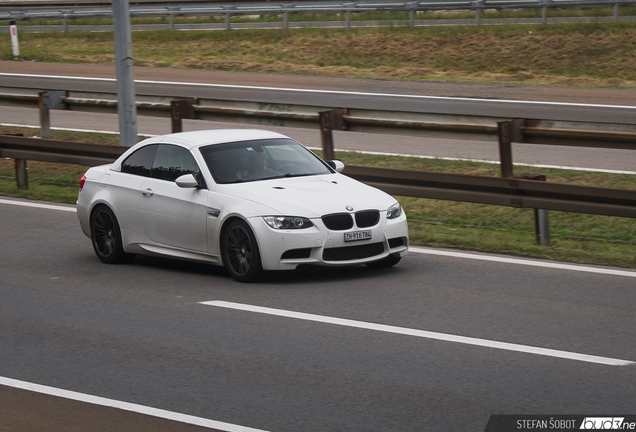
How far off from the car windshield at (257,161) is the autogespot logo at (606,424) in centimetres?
510

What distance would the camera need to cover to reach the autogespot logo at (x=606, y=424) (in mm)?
5426

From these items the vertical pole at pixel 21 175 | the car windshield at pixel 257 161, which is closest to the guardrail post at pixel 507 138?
the car windshield at pixel 257 161

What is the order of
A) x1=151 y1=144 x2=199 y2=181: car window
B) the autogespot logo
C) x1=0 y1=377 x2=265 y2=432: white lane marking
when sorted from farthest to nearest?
x1=151 y1=144 x2=199 y2=181: car window
x1=0 y1=377 x2=265 y2=432: white lane marking
the autogespot logo

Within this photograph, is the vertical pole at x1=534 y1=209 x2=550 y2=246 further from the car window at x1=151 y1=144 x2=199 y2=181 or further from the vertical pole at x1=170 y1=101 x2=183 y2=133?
the vertical pole at x1=170 y1=101 x2=183 y2=133

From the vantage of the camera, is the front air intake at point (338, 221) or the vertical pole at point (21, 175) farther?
the vertical pole at point (21, 175)

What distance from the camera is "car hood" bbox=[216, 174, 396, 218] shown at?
925 cm

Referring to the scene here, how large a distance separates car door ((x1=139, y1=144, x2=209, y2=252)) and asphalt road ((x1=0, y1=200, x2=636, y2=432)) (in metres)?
0.40

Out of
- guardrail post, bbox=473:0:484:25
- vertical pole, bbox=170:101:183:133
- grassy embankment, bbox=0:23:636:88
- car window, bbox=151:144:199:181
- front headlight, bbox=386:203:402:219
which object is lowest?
front headlight, bbox=386:203:402:219


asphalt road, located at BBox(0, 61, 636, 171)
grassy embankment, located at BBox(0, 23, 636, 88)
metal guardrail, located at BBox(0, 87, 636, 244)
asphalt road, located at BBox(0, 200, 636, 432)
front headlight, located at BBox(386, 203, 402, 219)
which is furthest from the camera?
grassy embankment, located at BBox(0, 23, 636, 88)

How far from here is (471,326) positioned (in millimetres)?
7758

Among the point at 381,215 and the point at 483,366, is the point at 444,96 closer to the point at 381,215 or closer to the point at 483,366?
the point at 381,215

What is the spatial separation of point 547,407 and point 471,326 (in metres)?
1.99

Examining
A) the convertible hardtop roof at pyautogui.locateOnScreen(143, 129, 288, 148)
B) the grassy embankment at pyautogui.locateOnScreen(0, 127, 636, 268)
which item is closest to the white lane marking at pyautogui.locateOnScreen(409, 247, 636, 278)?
the grassy embankment at pyautogui.locateOnScreen(0, 127, 636, 268)

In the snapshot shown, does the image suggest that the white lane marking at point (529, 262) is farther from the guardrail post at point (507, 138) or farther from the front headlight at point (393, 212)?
the guardrail post at point (507, 138)
